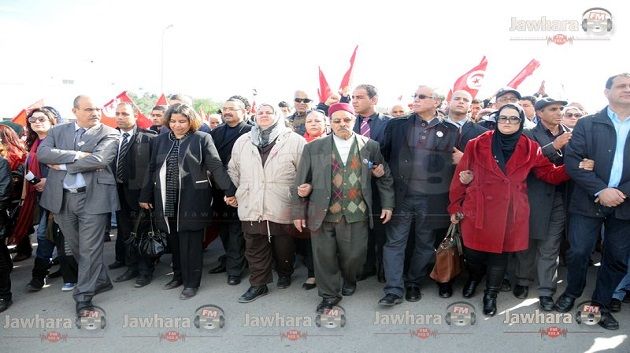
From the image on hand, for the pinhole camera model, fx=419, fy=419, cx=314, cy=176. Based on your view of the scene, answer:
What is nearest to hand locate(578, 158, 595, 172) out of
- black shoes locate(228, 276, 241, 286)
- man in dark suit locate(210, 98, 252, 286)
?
man in dark suit locate(210, 98, 252, 286)

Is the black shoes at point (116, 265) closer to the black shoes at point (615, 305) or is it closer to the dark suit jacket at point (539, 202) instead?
the dark suit jacket at point (539, 202)

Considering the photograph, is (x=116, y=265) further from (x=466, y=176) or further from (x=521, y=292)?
(x=521, y=292)

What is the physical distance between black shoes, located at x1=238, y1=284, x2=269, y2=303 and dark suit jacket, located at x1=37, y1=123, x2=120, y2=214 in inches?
63.4

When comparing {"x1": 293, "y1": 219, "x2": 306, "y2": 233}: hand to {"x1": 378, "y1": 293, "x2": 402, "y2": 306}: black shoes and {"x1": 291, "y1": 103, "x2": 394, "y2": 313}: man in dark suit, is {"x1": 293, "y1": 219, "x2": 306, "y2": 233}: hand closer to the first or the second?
{"x1": 291, "y1": 103, "x2": 394, "y2": 313}: man in dark suit

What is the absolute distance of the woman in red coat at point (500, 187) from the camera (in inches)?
147

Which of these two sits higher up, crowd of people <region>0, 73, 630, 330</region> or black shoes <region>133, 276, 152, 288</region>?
crowd of people <region>0, 73, 630, 330</region>

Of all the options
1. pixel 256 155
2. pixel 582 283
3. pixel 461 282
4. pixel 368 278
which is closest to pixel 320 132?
pixel 256 155

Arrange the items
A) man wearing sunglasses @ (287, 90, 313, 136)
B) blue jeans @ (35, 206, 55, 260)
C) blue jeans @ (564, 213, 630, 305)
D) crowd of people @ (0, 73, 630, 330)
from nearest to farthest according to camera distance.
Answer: blue jeans @ (564, 213, 630, 305) < crowd of people @ (0, 73, 630, 330) < blue jeans @ (35, 206, 55, 260) < man wearing sunglasses @ (287, 90, 313, 136)

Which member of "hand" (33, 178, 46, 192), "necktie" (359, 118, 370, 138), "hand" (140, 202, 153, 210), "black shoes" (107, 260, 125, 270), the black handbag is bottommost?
"black shoes" (107, 260, 125, 270)

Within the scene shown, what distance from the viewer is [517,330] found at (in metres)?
3.58

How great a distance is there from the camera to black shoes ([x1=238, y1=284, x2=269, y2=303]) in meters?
4.24

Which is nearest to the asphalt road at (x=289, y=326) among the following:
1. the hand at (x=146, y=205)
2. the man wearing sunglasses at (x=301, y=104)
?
the hand at (x=146, y=205)

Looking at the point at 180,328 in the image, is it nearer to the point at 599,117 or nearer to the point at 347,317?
the point at 347,317

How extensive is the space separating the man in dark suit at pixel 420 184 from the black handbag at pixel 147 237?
2.45 metres
